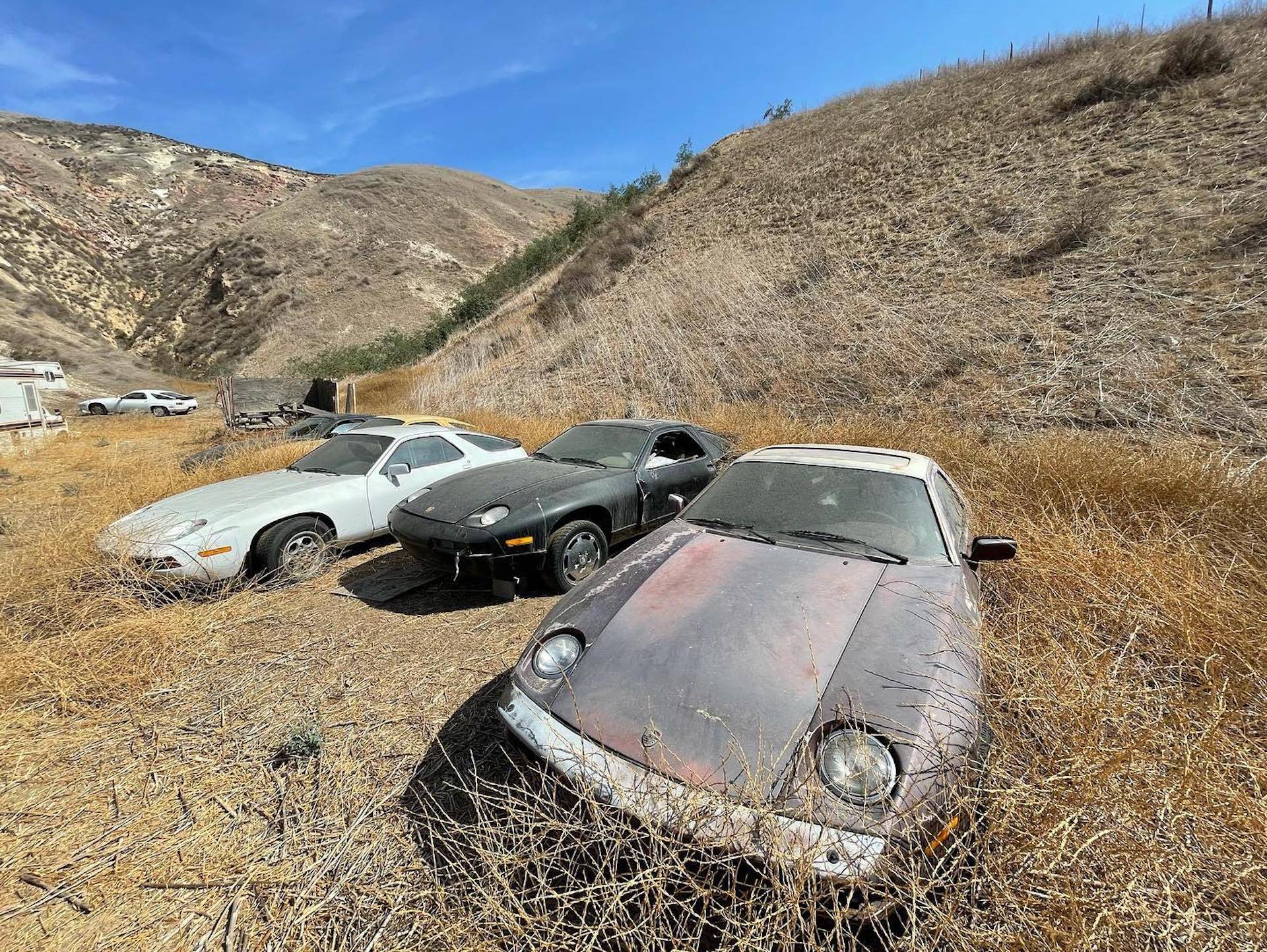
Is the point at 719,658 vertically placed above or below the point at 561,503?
below

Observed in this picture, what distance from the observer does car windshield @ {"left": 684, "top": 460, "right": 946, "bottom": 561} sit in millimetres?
2578

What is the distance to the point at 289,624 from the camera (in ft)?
11.8

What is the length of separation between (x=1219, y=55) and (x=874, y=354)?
12358mm

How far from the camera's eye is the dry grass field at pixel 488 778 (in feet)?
4.22

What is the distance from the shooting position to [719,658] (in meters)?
1.88

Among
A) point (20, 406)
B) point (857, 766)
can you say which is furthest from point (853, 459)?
point (20, 406)

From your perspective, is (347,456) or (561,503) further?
(347,456)

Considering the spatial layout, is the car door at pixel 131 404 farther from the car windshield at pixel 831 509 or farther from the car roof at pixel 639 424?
the car windshield at pixel 831 509

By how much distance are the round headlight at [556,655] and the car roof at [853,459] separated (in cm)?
180

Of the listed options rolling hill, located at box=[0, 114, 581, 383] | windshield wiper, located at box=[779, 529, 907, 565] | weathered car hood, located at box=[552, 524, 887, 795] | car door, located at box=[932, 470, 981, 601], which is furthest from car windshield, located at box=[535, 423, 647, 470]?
rolling hill, located at box=[0, 114, 581, 383]

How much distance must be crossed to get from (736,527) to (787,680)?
1182 millimetres

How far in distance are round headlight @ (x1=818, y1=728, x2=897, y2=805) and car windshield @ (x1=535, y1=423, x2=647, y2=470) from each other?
310cm

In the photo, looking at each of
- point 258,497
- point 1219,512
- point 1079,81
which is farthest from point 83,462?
point 1079,81

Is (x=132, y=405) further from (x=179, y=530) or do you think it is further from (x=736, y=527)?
(x=736, y=527)
